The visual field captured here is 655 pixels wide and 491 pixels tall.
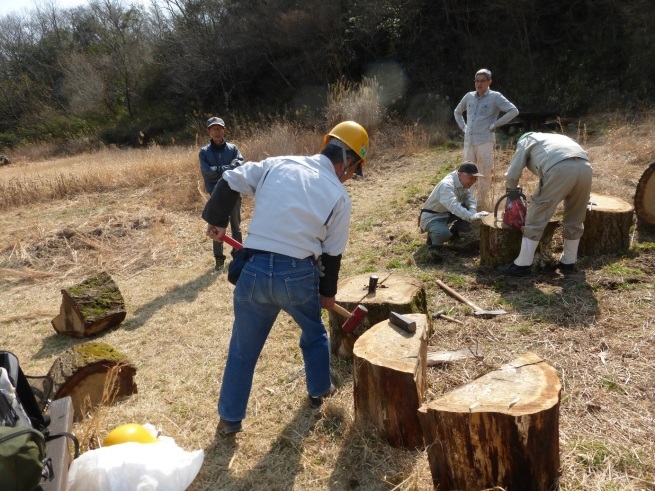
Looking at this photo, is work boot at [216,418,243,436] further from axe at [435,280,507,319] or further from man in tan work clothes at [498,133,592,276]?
man in tan work clothes at [498,133,592,276]

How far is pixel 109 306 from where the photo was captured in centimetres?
533

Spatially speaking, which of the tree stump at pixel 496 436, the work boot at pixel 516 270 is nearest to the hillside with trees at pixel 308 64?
A: the work boot at pixel 516 270

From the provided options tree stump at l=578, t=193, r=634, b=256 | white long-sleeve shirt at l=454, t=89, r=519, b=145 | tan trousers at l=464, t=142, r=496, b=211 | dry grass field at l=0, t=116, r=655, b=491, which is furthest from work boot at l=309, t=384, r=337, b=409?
white long-sleeve shirt at l=454, t=89, r=519, b=145

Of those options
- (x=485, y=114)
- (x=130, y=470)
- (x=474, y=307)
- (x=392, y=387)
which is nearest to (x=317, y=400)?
(x=392, y=387)

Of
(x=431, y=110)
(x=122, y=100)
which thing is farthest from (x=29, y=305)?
(x=122, y=100)

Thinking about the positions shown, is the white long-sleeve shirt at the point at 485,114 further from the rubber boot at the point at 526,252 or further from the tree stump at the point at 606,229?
the rubber boot at the point at 526,252

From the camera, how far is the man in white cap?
5832 millimetres

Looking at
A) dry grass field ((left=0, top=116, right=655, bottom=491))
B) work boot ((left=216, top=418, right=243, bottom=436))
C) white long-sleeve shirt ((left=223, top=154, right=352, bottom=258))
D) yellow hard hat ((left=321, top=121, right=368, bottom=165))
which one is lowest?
dry grass field ((left=0, top=116, right=655, bottom=491))

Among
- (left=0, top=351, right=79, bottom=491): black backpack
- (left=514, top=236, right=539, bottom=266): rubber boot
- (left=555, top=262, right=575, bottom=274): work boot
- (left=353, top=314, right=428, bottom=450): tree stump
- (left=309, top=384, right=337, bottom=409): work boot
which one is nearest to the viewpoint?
(left=0, top=351, right=79, bottom=491): black backpack

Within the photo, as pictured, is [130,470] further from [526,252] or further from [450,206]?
[450,206]

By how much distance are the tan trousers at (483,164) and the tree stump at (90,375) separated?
532 cm

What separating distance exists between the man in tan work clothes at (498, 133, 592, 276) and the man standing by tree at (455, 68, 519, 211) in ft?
6.12

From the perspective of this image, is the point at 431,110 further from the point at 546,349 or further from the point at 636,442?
the point at 636,442

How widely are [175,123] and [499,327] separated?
2391 centimetres
